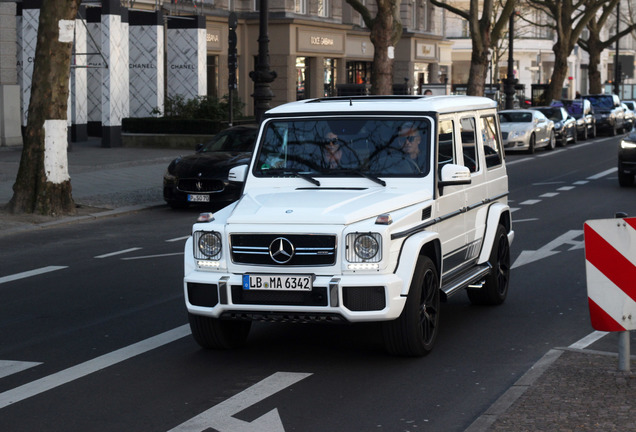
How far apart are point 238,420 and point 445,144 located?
10.7 feet

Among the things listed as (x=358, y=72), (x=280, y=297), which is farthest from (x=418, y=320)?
(x=358, y=72)

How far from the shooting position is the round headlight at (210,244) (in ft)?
24.8

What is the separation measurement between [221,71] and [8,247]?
113 ft

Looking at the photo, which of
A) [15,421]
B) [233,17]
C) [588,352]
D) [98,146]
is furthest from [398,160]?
[98,146]

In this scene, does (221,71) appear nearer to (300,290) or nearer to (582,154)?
(582,154)

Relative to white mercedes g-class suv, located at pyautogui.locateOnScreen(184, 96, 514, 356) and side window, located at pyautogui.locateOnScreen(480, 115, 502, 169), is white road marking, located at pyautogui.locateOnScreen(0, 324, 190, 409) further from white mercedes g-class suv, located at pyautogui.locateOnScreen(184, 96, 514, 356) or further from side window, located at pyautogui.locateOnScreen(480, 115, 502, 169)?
side window, located at pyautogui.locateOnScreen(480, 115, 502, 169)

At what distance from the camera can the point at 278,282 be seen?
7352 millimetres

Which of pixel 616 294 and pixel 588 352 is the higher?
pixel 616 294

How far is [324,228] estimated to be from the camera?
730cm

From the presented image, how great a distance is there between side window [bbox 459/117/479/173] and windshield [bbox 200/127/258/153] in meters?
10.6

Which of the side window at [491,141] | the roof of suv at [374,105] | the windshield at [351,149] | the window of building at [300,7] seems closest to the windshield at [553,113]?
the window of building at [300,7]

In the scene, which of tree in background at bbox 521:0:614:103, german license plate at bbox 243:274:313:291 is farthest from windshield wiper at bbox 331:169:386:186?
tree in background at bbox 521:0:614:103

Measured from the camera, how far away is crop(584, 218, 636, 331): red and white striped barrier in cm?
705

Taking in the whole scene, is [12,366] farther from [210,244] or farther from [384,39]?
[384,39]
